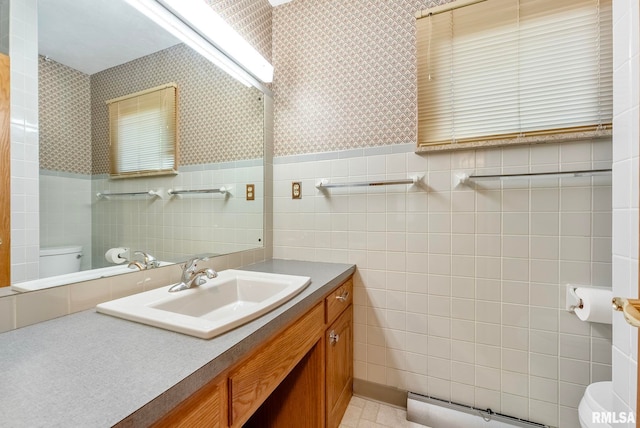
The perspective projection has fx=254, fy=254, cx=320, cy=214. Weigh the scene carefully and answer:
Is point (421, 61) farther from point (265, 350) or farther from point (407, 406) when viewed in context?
point (407, 406)

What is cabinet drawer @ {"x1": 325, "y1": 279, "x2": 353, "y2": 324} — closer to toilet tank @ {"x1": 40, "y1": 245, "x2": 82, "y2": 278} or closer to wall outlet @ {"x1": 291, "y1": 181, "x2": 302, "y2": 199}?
wall outlet @ {"x1": 291, "y1": 181, "x2": 302, "y2": 199}

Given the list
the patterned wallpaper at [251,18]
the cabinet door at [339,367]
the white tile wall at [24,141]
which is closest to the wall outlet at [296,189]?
the cabinet door at [339,367]

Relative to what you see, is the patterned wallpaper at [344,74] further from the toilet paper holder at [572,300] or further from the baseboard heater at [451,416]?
the baseboard heater at [451,416]

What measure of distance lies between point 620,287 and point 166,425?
4.02ft

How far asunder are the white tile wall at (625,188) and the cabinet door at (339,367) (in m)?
0.96

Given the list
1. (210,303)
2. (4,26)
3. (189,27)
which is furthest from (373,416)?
(189,27)

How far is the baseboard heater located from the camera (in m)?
1.26

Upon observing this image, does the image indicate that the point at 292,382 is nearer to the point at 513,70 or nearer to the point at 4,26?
the point at 4,26

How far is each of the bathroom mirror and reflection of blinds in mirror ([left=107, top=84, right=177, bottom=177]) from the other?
30mm

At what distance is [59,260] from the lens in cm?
80

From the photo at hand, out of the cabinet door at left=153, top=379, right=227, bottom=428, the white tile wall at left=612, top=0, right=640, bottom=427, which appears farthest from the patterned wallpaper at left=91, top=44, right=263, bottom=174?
the white tile wall at left=612, top=0, right=640, bottom=427

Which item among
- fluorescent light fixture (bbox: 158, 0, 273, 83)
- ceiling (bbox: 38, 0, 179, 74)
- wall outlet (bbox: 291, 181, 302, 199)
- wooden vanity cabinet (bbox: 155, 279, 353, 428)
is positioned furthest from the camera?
wall outlet (bbox: 291, 181, 302, 199)

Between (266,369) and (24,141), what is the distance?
0.94 meters

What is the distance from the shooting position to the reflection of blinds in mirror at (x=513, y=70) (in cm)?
116
